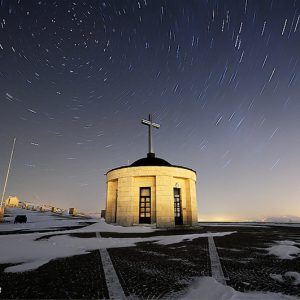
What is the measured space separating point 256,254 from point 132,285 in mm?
4734

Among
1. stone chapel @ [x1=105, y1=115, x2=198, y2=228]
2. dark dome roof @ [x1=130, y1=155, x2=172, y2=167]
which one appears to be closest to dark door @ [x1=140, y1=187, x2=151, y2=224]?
stone chapel @ [x1=105, y1=115, x2=198, y2=228]

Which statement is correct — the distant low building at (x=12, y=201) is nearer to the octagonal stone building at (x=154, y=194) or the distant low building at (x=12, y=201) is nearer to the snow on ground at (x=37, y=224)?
the snow on ground at (x=37, y=224)

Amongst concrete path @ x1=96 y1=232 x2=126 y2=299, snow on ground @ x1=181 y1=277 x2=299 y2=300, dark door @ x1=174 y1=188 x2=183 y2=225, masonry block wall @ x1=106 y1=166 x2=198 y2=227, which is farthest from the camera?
dark door @ x1=174 y1=188 x2=183 y2=225

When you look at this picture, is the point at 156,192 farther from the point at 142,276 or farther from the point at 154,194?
the point at 142,276

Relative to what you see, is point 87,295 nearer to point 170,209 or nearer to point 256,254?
point 256,254

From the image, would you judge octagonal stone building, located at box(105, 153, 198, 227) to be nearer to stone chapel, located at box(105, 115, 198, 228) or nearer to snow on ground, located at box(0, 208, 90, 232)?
stone chapel, located at box(105, 115, 198, 228)

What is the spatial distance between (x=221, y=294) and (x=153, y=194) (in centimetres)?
1579

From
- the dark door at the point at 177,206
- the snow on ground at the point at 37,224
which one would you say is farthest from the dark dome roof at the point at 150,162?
the snow on ground at the point at 37,224

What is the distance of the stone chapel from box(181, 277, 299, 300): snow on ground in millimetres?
14554

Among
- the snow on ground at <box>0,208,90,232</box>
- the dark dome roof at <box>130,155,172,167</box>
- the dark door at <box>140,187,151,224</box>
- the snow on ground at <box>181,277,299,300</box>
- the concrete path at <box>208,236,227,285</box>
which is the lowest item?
the snow on ground at <box>181,277,299,300</box>

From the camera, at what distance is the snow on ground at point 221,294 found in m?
3.31

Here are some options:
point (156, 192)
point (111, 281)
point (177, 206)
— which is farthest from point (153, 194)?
point (111, 281)

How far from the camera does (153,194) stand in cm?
1911

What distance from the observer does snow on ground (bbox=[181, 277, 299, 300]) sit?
3.31 meters
